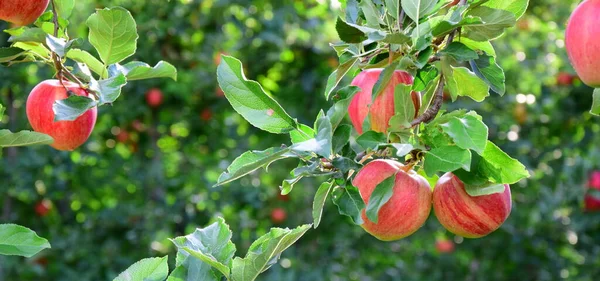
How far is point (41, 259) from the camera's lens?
11.8 feet

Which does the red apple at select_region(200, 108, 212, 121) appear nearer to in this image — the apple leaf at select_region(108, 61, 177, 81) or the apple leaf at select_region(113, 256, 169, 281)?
the apple leaf at select_region(108, 61, 177, 81)

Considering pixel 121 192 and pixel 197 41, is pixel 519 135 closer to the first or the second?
pixel 197 41

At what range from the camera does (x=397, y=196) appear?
3.54 ft

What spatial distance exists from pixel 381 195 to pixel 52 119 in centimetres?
59

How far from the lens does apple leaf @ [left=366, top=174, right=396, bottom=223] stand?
1012mm

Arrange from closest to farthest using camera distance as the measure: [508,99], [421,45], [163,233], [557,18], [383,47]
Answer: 1. [421,45]
2. [383,47]
3. [163,233]
4. [508,99]
5. [557,18]

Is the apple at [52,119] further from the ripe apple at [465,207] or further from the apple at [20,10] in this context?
the ripe apple at [465,207]

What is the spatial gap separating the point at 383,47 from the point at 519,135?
2837mm

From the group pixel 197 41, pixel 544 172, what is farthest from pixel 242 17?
pixel 544 172

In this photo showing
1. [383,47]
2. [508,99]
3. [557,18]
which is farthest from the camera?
[557,18]

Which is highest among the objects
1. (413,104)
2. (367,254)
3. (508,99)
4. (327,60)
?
(413,104)

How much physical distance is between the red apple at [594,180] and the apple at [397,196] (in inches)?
110

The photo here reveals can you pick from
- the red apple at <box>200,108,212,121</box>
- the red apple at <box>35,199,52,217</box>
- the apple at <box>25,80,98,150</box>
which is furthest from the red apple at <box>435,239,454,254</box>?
the apple at <box>25,80,98,150</box>

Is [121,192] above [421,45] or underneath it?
underneath
